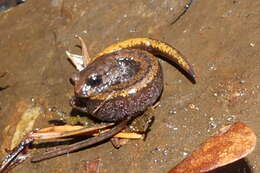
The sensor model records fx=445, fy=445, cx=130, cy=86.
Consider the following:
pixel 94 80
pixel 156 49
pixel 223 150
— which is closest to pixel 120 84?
pixel 94 80

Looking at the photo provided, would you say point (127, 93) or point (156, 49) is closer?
point (127, 93)

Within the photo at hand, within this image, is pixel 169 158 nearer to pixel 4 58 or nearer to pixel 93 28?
pixel 93 28

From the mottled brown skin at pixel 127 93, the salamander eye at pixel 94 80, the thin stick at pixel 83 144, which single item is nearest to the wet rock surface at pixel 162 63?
the thin stick at pixel 83 144

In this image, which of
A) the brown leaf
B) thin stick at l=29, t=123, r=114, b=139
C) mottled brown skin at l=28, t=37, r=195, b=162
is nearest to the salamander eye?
mottled brown skin at l=28, t=37, r=195, b=162

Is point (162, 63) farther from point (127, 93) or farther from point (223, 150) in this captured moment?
point (223, 150)

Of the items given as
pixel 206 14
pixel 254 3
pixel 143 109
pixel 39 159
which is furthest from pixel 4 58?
pixel 254 3
